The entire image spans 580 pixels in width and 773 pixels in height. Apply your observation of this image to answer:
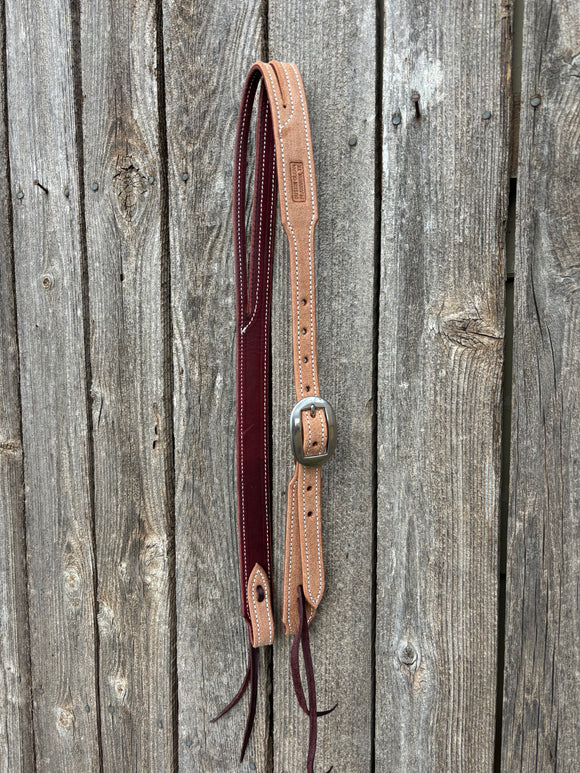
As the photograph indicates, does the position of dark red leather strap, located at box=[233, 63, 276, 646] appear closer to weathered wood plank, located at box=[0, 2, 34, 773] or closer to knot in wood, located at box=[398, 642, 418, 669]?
knot in wood, located at box=[398, 642, 418, 669]

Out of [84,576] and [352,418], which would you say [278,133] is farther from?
[84,576]

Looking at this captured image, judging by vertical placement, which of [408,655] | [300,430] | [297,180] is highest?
[297,180]

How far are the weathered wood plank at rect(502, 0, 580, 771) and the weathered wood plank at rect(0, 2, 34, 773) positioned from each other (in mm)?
1058

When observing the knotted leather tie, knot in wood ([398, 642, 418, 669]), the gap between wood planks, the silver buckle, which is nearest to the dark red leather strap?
the knotted leather tie

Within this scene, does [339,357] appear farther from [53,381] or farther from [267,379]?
[53,381]

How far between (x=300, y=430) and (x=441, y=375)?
0.78ft

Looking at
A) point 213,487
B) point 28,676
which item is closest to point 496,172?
point 213,487

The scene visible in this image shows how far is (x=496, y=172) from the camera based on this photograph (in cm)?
85

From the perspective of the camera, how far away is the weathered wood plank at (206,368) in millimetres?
1039

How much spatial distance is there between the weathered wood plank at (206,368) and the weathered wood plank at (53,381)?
25 cm

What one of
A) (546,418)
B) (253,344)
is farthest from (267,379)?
(546,418)

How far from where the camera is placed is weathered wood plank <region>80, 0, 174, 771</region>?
3.65 feet

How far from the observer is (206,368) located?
109cm

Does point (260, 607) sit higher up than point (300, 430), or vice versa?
point (300, 430)
